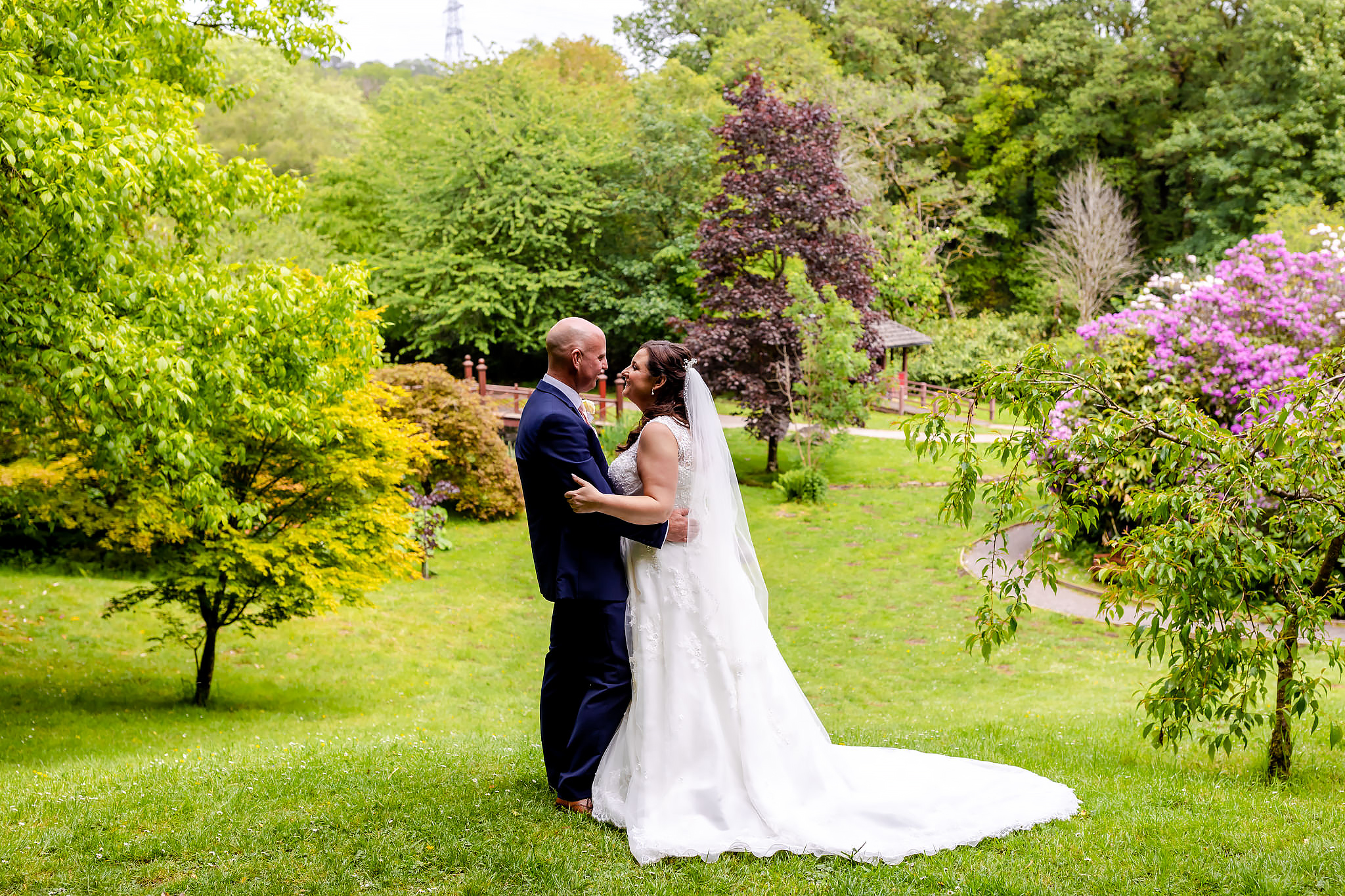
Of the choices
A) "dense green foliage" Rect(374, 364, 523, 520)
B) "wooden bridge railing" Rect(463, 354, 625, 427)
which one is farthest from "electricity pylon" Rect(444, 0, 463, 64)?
"dense green foliage" Rect(374, 364, 523, 520)

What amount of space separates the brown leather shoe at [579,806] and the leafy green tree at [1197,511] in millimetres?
2002

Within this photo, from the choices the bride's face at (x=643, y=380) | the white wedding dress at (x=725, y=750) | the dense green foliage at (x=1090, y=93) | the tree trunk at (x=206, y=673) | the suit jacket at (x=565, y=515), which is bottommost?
the tree trunk at (x=206, y=673)

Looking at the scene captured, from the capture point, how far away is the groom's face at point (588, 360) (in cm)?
460

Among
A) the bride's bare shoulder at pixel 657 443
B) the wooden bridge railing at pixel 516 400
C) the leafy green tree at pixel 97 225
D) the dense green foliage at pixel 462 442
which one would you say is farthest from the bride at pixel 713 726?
the wooden bridge railing at pixel 516 400

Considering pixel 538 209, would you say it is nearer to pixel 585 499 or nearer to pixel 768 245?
pixel 768 245

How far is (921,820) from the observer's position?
4.60 metres

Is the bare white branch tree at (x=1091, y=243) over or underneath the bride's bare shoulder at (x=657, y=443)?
over

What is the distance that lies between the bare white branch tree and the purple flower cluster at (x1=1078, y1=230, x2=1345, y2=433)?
22323 mm

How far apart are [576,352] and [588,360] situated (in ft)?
0.25

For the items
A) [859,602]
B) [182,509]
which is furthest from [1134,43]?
[182,509]

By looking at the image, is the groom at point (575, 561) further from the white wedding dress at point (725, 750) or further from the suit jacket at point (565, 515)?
the white wedding dress at point (725, 750)

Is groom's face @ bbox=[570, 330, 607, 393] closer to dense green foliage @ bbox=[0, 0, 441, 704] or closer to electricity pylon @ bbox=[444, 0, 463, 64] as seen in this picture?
dense green foliage @ bbox=[0, 0, 441, 704]

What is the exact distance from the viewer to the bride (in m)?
4.48

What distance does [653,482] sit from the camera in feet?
15.3
